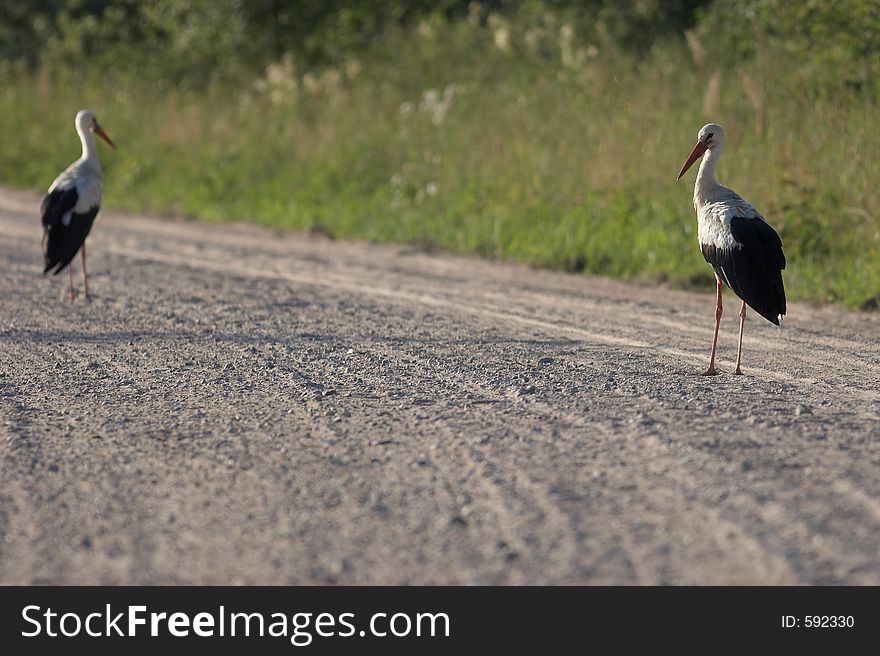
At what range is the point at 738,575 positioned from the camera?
3975 millimetres

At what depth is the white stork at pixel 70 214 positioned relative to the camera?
30.9 feet

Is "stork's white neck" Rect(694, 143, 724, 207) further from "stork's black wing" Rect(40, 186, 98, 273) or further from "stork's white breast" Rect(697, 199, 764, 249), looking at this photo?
"stork's black wing" Rect(40, 186, 98, 273)

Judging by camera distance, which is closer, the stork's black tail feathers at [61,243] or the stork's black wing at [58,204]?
the stork's black tail feathers at [61,243]

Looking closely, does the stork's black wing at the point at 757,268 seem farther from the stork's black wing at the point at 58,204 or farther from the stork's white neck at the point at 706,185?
the stork's black wing at the point at 58,204

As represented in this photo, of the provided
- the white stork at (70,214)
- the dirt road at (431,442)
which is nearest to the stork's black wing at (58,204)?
the white stork at (70,214)

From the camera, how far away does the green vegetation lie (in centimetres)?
1130

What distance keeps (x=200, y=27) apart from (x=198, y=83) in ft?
2.92

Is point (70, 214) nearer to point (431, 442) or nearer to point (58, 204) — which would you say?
point (58, 204)

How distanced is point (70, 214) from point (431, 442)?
5138mm

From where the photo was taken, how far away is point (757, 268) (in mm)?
6828

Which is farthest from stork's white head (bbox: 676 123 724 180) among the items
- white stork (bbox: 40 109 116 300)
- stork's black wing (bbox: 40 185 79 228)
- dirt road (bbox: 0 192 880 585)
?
stork's black wing (bbox: 40 185 79 228)

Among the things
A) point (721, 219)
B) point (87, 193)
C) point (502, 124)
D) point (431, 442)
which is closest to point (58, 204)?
point (87, 193)

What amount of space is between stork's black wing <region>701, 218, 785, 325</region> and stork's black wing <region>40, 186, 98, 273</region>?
4847 mm

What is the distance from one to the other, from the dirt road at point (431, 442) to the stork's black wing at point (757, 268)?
0.36 m
